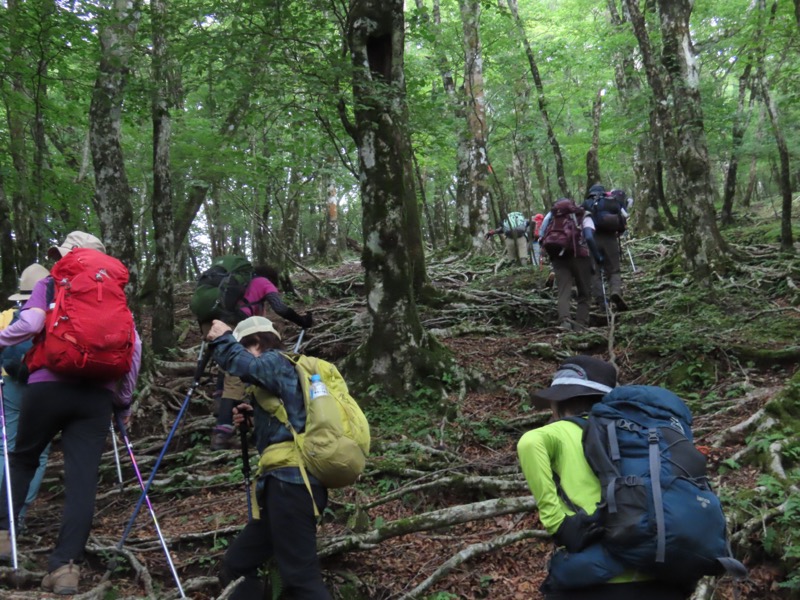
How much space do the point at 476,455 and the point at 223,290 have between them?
3128 mm

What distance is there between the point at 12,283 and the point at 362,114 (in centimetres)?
755

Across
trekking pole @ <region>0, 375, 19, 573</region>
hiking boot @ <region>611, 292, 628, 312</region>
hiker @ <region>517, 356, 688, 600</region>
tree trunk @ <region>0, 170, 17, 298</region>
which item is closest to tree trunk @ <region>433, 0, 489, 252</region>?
hiking boot @ <region>611, 292, 628, 312</region>

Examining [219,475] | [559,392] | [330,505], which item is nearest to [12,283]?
[219,475]

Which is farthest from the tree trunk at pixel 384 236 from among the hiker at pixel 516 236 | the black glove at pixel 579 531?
the hiker at pixel 516 236

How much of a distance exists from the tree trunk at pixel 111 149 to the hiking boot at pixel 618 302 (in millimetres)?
7420

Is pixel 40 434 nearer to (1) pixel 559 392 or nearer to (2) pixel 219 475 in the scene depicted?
(2) pixel 219 475

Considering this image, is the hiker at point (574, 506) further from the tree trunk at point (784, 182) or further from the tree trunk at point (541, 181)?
the tree trunk at point (541, 181)

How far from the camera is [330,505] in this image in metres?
4.91

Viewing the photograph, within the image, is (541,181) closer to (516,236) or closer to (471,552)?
(516,236)

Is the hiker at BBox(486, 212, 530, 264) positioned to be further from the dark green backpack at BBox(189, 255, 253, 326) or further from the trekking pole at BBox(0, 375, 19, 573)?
the trekking pole at BBox(0, 375, 19, 573)

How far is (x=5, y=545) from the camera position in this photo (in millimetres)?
3869

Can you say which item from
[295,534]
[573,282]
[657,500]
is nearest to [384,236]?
[573,282]

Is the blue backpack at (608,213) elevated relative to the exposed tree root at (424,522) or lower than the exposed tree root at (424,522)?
elevated

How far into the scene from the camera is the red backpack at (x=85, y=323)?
3.71 meters
